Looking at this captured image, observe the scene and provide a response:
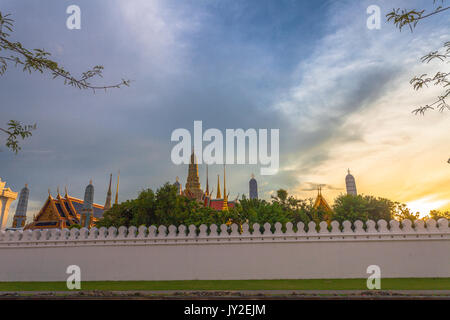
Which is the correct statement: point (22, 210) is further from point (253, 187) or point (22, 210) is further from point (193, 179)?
point (253, 187)

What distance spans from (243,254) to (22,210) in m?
65.0

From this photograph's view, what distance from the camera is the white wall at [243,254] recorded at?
9.20m

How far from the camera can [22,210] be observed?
5834cm

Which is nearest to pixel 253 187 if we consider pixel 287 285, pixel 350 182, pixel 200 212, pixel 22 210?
pixel 350 182

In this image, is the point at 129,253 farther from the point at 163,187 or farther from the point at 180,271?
the point at 163,187

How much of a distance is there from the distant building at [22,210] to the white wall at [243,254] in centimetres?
5438

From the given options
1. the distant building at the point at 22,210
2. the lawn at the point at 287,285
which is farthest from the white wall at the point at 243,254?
the distant building at the point at 22,210

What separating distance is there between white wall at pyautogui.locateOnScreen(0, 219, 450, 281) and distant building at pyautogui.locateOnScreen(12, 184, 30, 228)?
54.4 metres

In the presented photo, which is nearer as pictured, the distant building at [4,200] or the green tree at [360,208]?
the green tree at [360,208]

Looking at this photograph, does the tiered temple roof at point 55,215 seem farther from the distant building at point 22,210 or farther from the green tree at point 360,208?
the green tree at point 360,208
